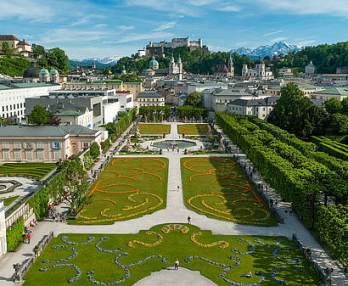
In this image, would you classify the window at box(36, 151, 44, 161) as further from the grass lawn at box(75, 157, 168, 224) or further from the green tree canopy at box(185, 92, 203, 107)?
the green tree canopy at box(185, 92, 203, 107)

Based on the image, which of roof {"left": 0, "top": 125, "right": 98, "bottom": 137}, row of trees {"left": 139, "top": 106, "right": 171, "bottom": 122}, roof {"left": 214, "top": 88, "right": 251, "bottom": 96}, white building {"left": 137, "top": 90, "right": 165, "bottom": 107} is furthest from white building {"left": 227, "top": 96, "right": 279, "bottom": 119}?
roof {"left": 0, "top": 125, "right": 98, "bottom": 137}

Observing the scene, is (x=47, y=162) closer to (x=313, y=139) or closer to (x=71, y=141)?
(x=71, y=141)

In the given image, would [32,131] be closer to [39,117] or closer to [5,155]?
[5,155]

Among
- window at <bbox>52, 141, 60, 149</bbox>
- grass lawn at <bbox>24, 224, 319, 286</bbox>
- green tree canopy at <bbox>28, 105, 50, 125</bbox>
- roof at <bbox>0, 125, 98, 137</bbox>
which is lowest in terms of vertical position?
grass lawn at <bbox>24, 224, 319, 286</bbox>

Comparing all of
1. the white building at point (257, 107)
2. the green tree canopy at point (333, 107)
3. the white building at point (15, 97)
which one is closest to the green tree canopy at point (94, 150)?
the white building at point (15, 97)

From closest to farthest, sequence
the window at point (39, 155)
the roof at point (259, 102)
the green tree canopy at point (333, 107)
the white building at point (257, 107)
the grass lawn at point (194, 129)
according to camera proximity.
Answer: the window at point (39, 155)
the green tree canopy at point (333, 107)
the grass lawn at point (194, 129)
the white building at point (257, 107)
the roof at point (259, 102)

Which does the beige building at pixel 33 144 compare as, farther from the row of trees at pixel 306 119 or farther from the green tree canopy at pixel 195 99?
the green tree canopy at pixel 195 99

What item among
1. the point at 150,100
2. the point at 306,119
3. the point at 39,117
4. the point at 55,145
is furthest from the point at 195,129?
the point at 55,145
